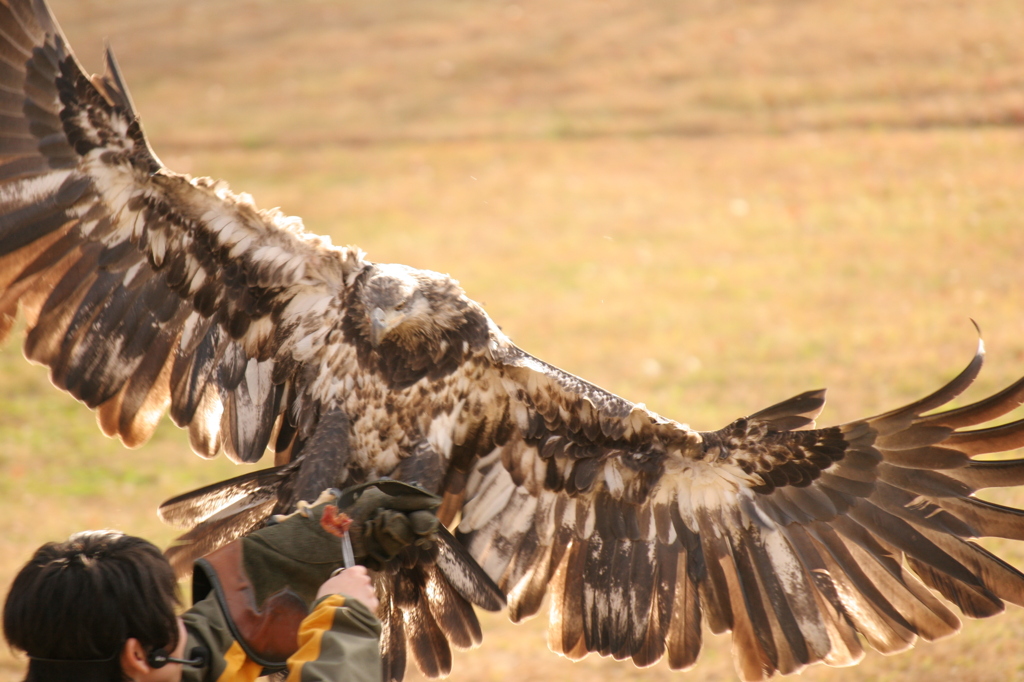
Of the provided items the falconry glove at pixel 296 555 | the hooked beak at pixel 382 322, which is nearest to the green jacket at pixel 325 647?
the falconry glove at pixel 296 555

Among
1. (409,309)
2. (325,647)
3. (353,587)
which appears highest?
(409,309)

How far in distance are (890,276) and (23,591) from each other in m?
9.71

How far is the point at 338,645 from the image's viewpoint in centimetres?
240

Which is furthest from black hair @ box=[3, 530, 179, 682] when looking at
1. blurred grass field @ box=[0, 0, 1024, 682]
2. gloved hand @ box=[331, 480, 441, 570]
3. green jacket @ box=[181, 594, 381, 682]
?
blurred grass field @ box=[0, 0, 1024, 682]

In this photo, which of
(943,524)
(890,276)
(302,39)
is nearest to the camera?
(943,524)

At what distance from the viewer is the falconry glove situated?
2875 millimetres

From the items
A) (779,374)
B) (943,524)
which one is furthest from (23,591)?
(779,374)

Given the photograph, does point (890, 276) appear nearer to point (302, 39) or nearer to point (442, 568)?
point (442, 568)

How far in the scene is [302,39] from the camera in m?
19.5

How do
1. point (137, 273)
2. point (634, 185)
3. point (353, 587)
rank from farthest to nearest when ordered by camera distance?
point (634, 185), point (137, 273), point (353, 587)

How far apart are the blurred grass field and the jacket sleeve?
2852mm

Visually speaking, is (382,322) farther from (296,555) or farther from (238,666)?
(238,666)

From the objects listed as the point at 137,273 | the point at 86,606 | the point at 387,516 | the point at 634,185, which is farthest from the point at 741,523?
the point at 634,185

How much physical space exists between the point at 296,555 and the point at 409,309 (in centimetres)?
114
